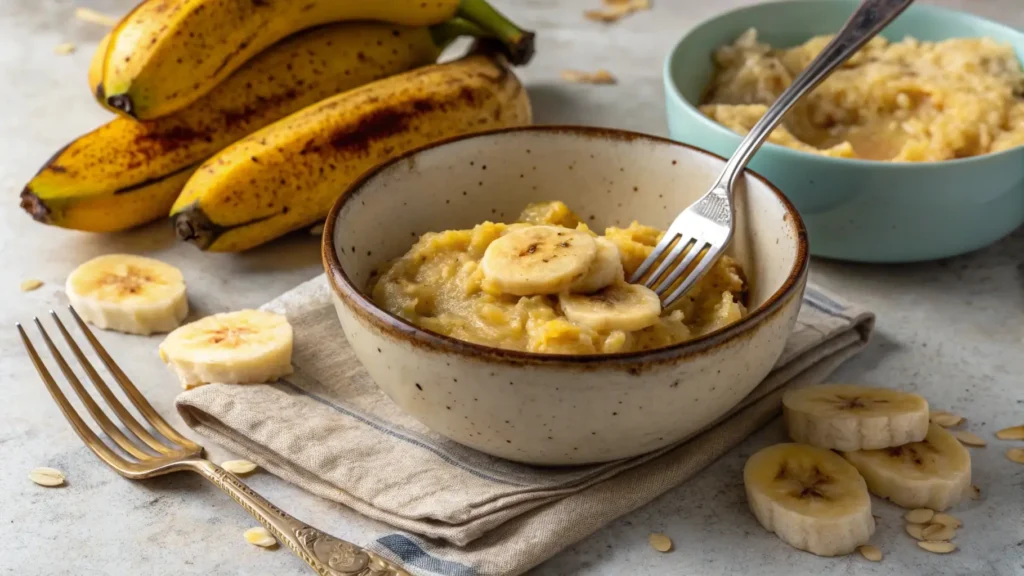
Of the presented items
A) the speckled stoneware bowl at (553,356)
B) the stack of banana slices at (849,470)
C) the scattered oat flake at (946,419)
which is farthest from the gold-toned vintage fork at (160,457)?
the scattered oat flake at (946,419)

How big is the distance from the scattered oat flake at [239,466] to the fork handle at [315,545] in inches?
4.7

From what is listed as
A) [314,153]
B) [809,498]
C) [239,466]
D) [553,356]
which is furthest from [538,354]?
[314,153]

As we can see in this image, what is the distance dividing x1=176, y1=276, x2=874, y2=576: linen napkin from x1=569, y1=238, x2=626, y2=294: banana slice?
0.91 feet

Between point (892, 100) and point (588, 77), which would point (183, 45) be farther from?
point (892, 100)

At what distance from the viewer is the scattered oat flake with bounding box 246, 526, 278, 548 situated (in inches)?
64.6

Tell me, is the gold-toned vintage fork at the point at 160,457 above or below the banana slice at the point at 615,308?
below

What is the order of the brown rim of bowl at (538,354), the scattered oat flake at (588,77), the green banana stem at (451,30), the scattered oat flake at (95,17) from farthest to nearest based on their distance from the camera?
the scattered oat flake at (95,17)
the scattered oat flake at (588,77)
the green banana stem at (451,30)
the brown rim of bowl at (538,354)

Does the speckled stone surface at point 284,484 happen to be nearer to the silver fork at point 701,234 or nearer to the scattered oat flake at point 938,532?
the scattered oat flake at point 938,532

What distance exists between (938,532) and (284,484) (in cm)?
101

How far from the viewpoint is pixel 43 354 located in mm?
2098

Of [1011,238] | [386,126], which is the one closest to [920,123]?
[1011,238]

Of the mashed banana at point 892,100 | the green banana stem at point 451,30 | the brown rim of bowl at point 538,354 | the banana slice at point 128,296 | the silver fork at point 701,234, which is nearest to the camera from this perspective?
the brown rim of bowl at point 538,354

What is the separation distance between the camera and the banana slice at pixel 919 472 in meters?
1.70

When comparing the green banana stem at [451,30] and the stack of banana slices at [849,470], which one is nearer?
the stack of banana slices at [849,470]
